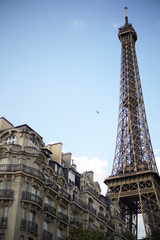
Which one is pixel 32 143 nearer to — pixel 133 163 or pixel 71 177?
pixel 71 177

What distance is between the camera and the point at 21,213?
93.7ft

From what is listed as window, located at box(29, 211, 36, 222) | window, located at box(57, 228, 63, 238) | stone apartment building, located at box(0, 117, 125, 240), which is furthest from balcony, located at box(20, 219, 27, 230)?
window, located at box(57, 228, 63, 238)

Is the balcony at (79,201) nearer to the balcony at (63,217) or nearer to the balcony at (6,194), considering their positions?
the balcony at (63,217)

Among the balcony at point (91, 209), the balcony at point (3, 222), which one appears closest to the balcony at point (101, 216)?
the balcony at point (91, 209)

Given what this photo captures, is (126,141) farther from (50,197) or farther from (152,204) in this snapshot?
(50,197)

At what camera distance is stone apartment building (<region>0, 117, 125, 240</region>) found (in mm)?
28719

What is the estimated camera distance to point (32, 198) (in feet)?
98.5

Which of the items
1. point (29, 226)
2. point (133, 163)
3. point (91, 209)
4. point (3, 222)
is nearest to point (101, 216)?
point (91, 209)

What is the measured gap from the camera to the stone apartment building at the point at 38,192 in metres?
28.7

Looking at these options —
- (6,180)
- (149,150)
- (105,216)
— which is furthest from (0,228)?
(149,150)

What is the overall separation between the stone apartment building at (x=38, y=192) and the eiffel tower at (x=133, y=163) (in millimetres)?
21748

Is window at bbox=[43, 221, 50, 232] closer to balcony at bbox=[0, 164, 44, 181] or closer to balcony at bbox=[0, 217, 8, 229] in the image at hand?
balcony at bbox=[0, 164, 44, 181]

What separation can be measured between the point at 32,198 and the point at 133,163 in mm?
44432

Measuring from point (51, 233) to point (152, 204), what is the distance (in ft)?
108
